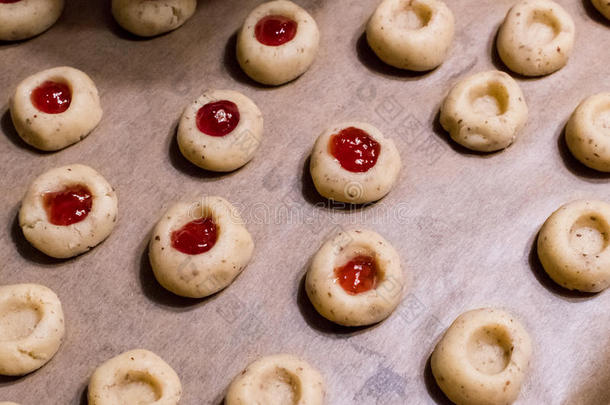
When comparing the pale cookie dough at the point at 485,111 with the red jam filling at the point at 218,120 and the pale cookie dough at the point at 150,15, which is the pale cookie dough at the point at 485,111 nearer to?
the red jam filling at the point at 218,120

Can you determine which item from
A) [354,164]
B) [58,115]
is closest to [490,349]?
[354,164]

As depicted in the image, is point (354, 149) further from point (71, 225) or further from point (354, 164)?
point (71, 225)

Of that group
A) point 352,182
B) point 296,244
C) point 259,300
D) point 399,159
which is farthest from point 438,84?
point 259,300

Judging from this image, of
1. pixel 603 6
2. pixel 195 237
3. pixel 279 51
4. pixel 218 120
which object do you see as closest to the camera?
pixel 195 237

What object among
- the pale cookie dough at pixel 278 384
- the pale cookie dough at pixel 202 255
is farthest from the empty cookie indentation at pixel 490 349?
the pale cookie dough at pixel 202 255

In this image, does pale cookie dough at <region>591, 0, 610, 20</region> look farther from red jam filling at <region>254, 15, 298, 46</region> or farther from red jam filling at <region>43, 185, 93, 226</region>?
red jam filling at <region>43, 185, 93, 226</region>

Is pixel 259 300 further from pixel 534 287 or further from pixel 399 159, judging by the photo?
pixel 534 287
